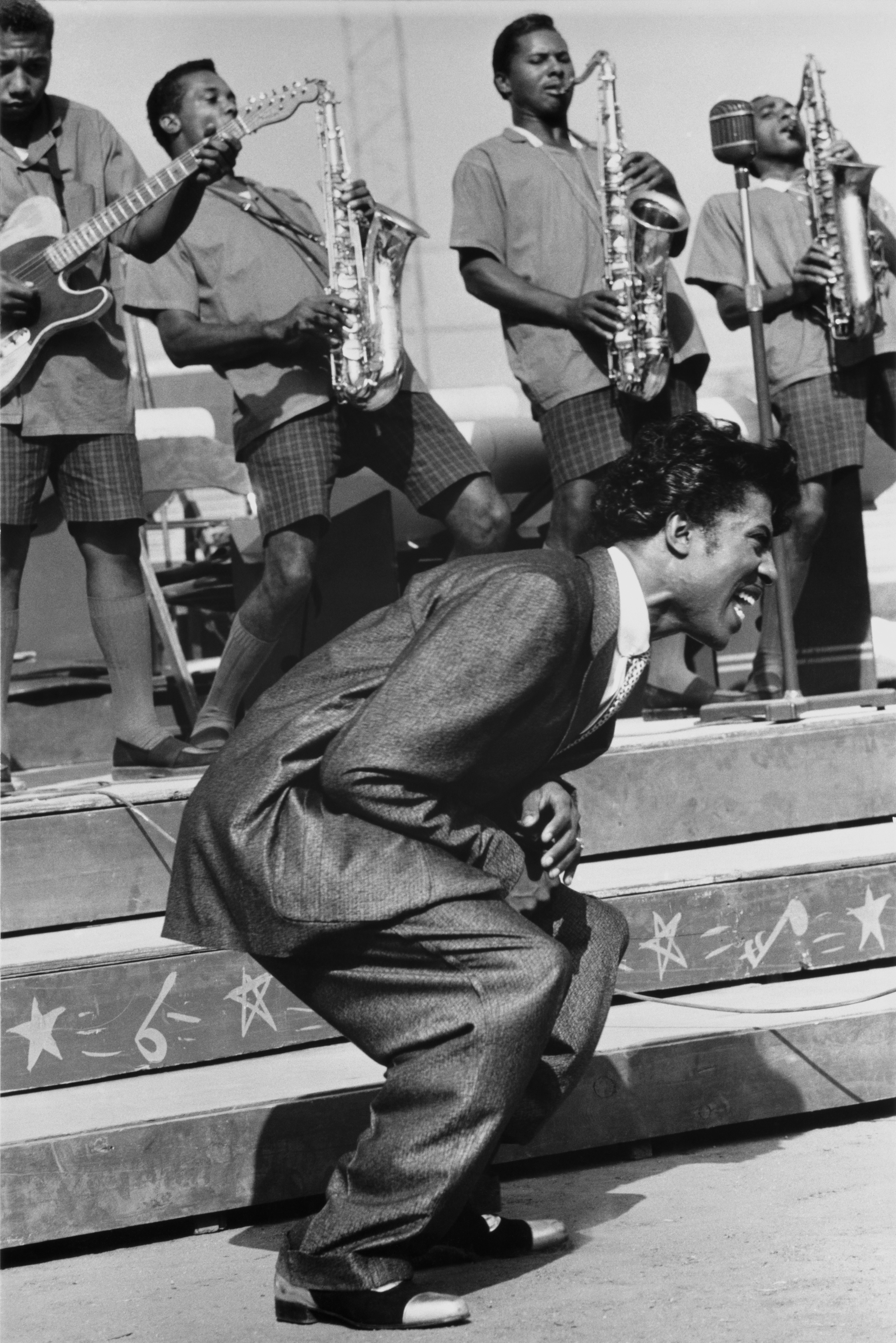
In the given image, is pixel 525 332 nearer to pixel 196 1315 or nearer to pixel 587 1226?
pixel 587 1226

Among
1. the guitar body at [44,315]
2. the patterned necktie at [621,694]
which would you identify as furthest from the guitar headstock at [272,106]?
the patterned necktie at [621,694]

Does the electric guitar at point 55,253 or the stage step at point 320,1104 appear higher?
the electric guitar at point 55,253

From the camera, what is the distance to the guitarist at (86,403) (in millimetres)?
4152

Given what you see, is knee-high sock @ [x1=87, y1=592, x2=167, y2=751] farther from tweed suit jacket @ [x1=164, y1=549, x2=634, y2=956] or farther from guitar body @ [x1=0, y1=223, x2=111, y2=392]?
tweed suit jacket @ [x1=164, y1=549, x2=634, y2=956]

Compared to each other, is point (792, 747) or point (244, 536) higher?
point (244, 536)

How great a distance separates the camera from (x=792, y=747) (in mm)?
4043

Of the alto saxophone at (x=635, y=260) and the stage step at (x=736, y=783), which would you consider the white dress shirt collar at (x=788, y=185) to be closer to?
the alto saxophone at (x=635, y=260)

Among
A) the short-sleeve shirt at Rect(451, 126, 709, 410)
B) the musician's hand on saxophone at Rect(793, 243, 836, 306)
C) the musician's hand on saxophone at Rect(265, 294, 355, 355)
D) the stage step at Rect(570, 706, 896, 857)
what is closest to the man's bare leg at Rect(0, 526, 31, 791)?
the musician's hand on saxophone at Rect(265, 294, 355, 355)

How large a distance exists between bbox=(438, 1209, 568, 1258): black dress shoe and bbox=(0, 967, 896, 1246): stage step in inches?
16.2

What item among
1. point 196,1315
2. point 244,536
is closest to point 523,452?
point 244,536

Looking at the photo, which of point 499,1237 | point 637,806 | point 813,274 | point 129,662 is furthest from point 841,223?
point 499,1237

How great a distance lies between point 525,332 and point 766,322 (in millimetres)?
840

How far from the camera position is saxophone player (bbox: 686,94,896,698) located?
16.4 ft

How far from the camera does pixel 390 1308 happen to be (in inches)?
94.3
